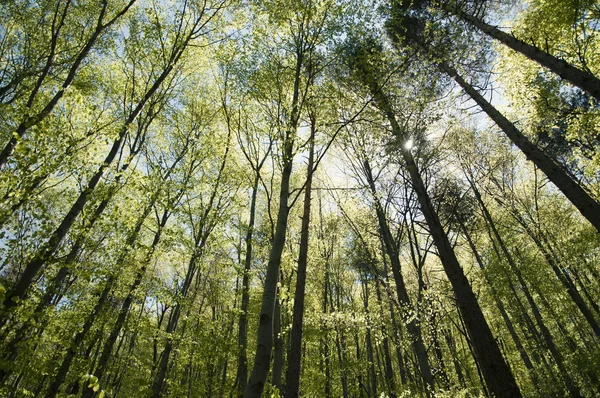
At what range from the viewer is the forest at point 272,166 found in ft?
17.6

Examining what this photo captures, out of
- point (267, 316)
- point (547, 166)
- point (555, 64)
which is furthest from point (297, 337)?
point (555, 64)

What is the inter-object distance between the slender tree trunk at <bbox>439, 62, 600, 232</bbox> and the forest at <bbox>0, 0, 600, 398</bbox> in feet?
0.13

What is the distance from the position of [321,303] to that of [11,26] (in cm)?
1690

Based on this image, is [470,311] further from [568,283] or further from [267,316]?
[568,283]

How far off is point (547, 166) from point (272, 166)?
23.2 ft

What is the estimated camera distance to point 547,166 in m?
7.36

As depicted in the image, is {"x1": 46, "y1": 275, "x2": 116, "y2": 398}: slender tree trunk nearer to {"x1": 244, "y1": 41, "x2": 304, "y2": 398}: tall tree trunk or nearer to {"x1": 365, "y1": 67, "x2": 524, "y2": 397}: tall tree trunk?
{"x1": 244, "y1": 41, "x2": 304, "y2": 398}: tall tree trunk

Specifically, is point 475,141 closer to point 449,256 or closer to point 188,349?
point 449,256

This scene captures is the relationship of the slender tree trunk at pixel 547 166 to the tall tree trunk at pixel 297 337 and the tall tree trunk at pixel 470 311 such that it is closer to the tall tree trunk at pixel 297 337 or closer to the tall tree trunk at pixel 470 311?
the tall tree trunk at pixel 470 311

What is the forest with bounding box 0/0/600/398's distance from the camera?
5.37m

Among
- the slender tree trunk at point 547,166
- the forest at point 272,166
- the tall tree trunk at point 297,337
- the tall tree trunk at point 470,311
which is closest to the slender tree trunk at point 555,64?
the forest at point 272,166

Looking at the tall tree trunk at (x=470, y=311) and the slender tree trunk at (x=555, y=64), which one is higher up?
the slender tree trunk at (x=555, y=64)

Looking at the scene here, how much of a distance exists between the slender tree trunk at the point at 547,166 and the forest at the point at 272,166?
0.04 metres

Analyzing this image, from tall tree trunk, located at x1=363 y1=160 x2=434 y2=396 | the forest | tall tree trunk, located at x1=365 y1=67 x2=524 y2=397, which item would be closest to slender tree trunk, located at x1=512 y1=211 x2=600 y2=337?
the forest
